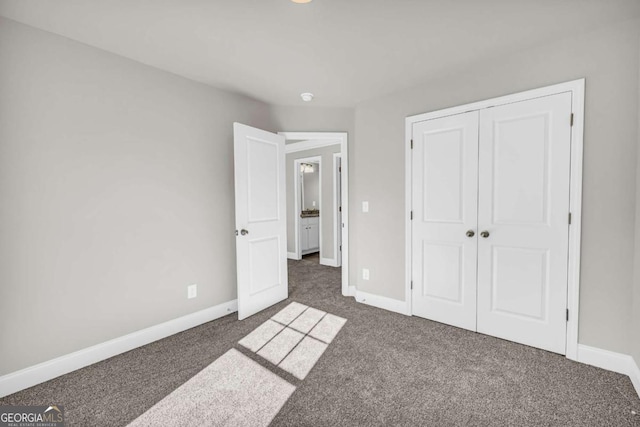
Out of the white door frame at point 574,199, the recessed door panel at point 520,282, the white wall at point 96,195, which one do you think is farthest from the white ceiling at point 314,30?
the recessed door panel at point 520,282

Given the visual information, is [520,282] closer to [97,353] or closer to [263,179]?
[263,179]

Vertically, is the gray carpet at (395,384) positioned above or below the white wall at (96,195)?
below

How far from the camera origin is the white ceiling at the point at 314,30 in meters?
1.70

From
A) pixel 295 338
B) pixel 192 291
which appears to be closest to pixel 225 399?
pixel 295 338

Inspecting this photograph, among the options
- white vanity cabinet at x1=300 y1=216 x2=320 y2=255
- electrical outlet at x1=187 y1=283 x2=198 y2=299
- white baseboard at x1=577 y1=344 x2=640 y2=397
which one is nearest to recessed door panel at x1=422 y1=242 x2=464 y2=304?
white baseboard at x1=577 y1=344 x2=640 y2=397

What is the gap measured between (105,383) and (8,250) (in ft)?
3.45

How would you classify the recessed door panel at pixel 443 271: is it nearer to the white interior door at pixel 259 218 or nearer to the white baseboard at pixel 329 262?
the white interior door at pixel 259 218

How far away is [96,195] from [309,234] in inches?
187

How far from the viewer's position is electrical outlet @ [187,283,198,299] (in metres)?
2.76

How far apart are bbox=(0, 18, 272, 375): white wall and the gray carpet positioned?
41 centimetres

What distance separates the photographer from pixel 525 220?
230 centimetres

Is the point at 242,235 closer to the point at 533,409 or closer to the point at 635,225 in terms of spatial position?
the point at 533,409

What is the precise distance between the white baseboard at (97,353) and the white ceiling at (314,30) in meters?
Answer: 2.25

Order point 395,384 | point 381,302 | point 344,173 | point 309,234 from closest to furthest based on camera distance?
point 395,384 < point 381,302 < point 344,173 < point 309,234
